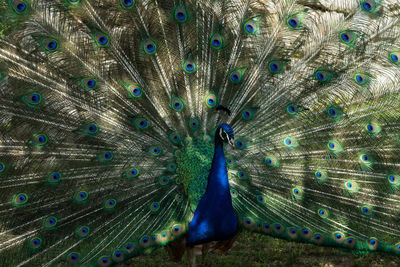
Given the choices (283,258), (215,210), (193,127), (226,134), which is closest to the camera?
(226,134)

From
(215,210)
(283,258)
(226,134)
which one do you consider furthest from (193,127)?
(283,258)

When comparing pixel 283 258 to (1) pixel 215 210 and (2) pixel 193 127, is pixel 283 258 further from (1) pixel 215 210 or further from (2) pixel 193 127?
(2) pixel 193 127

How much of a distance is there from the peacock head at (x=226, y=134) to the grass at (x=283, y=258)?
1.66 metres

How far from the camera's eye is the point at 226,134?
3.21m

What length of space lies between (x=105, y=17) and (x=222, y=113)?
45.5 inches

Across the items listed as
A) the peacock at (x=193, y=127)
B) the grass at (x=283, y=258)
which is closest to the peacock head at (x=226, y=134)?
the peacock at (x=193, y=127)

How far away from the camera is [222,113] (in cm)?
371

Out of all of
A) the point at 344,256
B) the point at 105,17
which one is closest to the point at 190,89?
the point at 105,17

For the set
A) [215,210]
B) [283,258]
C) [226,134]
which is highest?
[226,134]

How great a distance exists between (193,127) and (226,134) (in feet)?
1.76

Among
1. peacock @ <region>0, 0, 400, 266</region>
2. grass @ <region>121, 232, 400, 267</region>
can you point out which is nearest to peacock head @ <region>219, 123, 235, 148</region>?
peacock @ <region>0, 0, 400, 266</region>

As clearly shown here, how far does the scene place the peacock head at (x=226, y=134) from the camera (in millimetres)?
3178

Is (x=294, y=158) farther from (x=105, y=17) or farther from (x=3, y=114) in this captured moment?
(x=3, y=114)

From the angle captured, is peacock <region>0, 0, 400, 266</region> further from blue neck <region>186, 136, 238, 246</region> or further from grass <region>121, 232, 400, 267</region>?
grass <region>121, 232, 400, 267</region>
